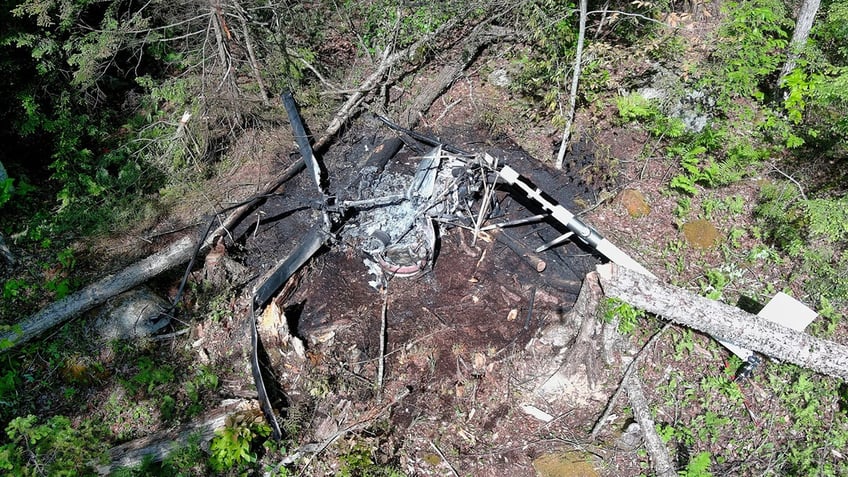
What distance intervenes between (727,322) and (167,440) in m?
5.18

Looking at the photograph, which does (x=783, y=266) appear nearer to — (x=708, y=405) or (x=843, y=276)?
(x=843, y=276)

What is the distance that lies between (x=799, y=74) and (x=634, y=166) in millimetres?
2294

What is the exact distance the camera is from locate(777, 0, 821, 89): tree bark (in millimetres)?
6230

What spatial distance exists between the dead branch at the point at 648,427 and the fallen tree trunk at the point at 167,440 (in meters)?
3.57

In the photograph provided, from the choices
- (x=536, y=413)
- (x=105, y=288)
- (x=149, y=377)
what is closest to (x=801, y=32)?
(x=536, y=413)

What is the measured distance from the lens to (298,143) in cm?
712

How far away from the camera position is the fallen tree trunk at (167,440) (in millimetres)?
4383

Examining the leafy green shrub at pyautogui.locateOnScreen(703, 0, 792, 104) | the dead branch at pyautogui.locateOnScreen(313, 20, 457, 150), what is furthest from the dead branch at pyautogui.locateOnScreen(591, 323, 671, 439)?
the dead branch at pyautogui.locateOnScreen(313, 20, 457, 150)

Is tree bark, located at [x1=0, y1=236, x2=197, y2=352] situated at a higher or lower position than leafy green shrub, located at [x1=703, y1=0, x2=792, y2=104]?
lower

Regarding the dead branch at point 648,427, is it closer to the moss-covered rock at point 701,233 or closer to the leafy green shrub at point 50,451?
the moss-covered rock at point 701,233

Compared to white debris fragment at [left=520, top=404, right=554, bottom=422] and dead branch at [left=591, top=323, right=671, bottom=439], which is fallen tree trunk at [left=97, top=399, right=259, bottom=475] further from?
dead branch at [left=591, top=323, right=671, bottom=439]

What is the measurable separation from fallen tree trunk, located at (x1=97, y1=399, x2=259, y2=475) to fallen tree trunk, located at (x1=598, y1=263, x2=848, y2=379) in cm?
361

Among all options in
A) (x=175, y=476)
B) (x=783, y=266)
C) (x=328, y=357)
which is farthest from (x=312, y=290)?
(x=783, y=266)

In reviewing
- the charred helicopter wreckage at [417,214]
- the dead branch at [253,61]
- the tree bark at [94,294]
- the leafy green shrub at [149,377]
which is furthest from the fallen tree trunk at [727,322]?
the dead branch at [253,61]
